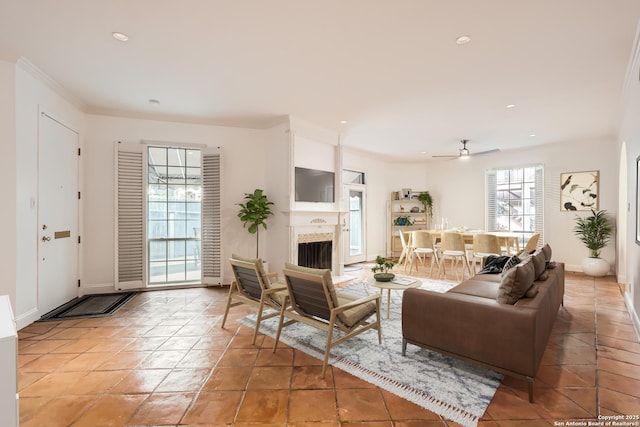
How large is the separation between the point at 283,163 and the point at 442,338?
11.8ft

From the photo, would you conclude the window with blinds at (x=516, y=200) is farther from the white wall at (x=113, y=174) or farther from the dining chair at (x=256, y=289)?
the dining chair at (x=256, y=289)

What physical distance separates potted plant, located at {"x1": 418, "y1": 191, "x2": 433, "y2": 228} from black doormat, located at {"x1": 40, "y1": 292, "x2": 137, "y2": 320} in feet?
22.3

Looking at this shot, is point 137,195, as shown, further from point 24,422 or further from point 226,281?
point 24,422

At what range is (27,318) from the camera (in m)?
3.41

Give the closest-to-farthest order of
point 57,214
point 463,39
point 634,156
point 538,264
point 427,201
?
1. point 463,39
2. point 538,264
3. point 634,156
4. point 57,214
5. point 427,201

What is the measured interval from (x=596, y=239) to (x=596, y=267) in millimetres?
525

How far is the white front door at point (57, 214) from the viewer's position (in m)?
3.69

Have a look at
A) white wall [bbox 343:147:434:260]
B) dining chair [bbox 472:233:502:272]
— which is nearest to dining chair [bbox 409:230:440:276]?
dining chair [bbox 472:233:502:272]

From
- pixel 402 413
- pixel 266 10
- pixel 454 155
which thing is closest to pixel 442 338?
pixel 402 413

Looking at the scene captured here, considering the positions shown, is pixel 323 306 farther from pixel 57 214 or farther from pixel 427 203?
pixel 427 203

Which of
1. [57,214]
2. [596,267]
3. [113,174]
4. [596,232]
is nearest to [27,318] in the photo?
[57,214]

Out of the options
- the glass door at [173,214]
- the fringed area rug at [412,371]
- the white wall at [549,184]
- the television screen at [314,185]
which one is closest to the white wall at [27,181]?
the glass door at [173,214]

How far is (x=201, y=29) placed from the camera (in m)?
2.65

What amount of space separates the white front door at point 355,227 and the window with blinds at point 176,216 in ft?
10.7
